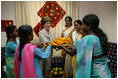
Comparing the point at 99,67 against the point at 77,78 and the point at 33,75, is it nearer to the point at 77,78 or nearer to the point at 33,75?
the point at 77,78

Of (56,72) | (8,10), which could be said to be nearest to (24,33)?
(56,72)

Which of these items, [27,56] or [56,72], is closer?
[27,56]

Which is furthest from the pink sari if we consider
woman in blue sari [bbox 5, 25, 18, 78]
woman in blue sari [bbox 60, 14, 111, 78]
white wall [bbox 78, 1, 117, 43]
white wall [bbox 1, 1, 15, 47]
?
white wall [bbox 78, 1, 117, 43]

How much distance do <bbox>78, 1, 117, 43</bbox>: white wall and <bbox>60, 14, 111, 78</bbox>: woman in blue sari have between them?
2.64 m

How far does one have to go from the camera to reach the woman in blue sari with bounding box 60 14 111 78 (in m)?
1.28

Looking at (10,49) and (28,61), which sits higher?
(10,49)

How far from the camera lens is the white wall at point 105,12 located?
3650 mm

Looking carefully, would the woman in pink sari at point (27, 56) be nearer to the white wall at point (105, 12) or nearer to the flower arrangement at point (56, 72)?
the flower arrangement at point (56, 72)

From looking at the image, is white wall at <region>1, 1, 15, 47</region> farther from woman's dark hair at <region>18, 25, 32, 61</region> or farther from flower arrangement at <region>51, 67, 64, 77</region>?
woman's dark hair at <region>18, 25, 32, 61</region>

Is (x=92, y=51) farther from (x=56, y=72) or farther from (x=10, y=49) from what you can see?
(x=56, y=72)

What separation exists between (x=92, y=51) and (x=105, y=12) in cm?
294

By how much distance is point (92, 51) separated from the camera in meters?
1.29

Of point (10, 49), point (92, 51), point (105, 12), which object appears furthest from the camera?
point (105, 12)

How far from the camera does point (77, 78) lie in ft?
4.71
